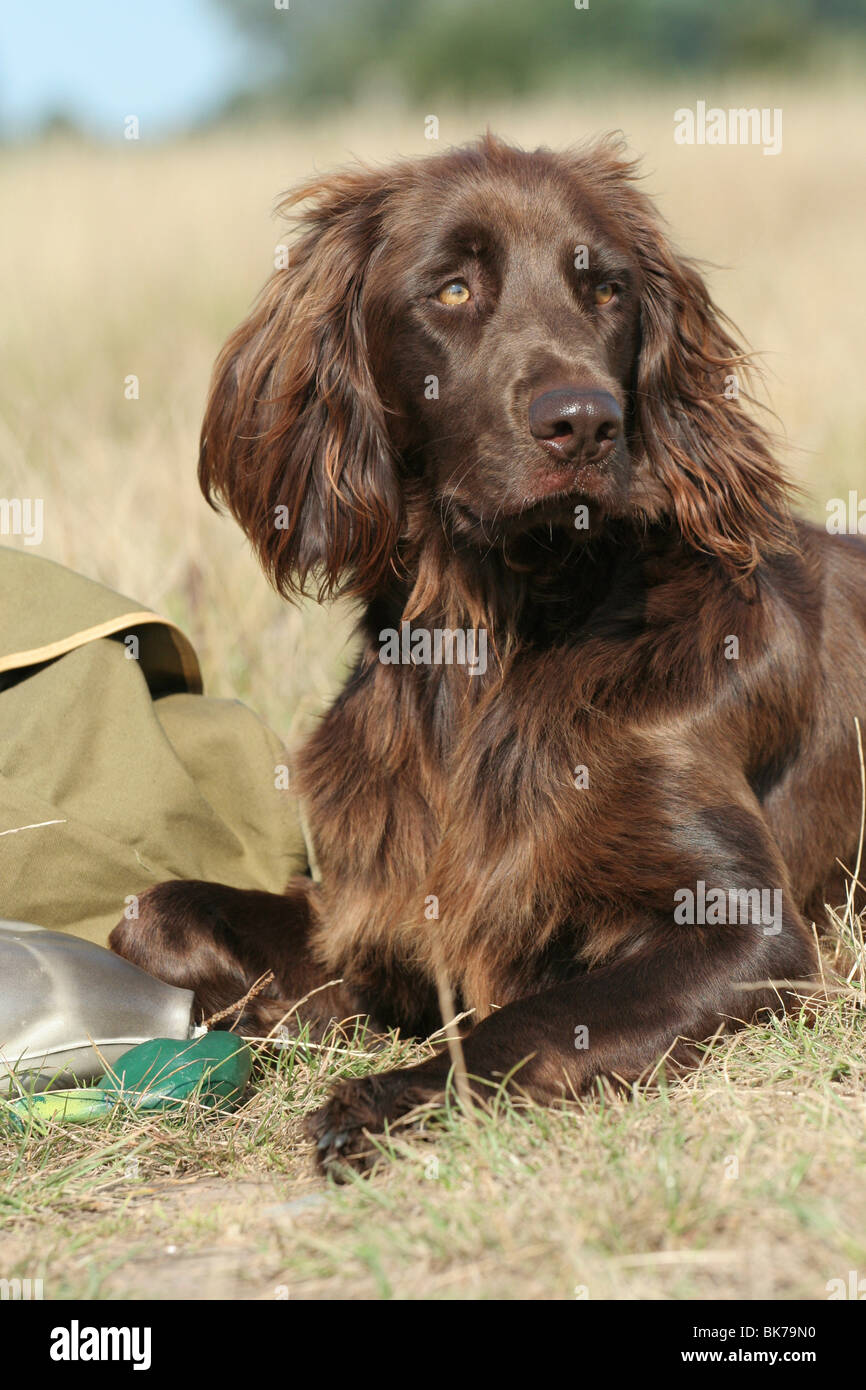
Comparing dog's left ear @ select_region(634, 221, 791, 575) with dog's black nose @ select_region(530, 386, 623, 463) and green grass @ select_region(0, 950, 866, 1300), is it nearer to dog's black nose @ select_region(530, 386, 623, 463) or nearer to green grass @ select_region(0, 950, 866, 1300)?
dog's black nose @ select_region(530, 386, 623, 463)

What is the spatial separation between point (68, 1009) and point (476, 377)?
132cm

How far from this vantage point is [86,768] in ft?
10.5

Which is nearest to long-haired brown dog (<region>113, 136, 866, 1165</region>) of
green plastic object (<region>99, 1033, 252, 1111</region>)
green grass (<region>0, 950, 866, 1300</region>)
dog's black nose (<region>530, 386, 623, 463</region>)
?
dog's black nose (<region>530, 386, 623, 463</region>)

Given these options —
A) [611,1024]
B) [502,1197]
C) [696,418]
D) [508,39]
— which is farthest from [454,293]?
[508,39]

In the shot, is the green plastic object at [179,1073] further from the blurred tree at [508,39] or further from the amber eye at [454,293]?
the blurred tree at [508,39]

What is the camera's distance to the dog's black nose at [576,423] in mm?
2406

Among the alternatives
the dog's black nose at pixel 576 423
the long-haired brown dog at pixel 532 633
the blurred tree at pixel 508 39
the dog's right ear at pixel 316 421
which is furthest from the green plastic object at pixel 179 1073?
the blurred tree at pixel 508 39

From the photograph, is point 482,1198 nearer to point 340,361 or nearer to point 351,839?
point 351,839

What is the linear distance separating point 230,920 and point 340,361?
1.16 m

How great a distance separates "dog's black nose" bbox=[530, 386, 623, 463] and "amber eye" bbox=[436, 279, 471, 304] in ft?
1.19

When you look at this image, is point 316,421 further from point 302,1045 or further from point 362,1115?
point 362,1115

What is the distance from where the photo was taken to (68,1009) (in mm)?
2617
